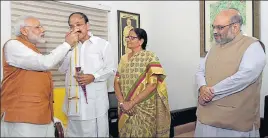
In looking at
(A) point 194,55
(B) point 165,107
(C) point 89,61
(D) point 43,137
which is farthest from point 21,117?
(A) point 194,55

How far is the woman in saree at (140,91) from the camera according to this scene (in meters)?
2.07

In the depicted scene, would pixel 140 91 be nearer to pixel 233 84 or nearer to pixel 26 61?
pixel 233 84

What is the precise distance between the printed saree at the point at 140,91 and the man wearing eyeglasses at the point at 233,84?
408 millimetres

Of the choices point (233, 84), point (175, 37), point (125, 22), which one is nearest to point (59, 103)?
point (125, 22)

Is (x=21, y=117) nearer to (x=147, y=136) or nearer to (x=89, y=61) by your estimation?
(x=89, y=61)

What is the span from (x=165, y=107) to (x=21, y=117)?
3.51ft

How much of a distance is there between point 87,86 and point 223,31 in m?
0.96

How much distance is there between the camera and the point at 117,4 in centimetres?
302

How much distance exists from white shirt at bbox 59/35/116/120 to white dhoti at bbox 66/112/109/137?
0.03 meters

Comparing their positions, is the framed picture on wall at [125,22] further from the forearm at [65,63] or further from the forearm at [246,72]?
the forearm at [246,72]

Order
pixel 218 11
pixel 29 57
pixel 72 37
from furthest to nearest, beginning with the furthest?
1. pixel 218 11
2. pixel 72 37
3. pixel 29 57

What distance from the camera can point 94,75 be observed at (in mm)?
1893

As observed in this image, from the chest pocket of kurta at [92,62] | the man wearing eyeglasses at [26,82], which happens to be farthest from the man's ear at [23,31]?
the chest pocket of kurta at [92,62]

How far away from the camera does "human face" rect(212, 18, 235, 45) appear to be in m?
1.77
